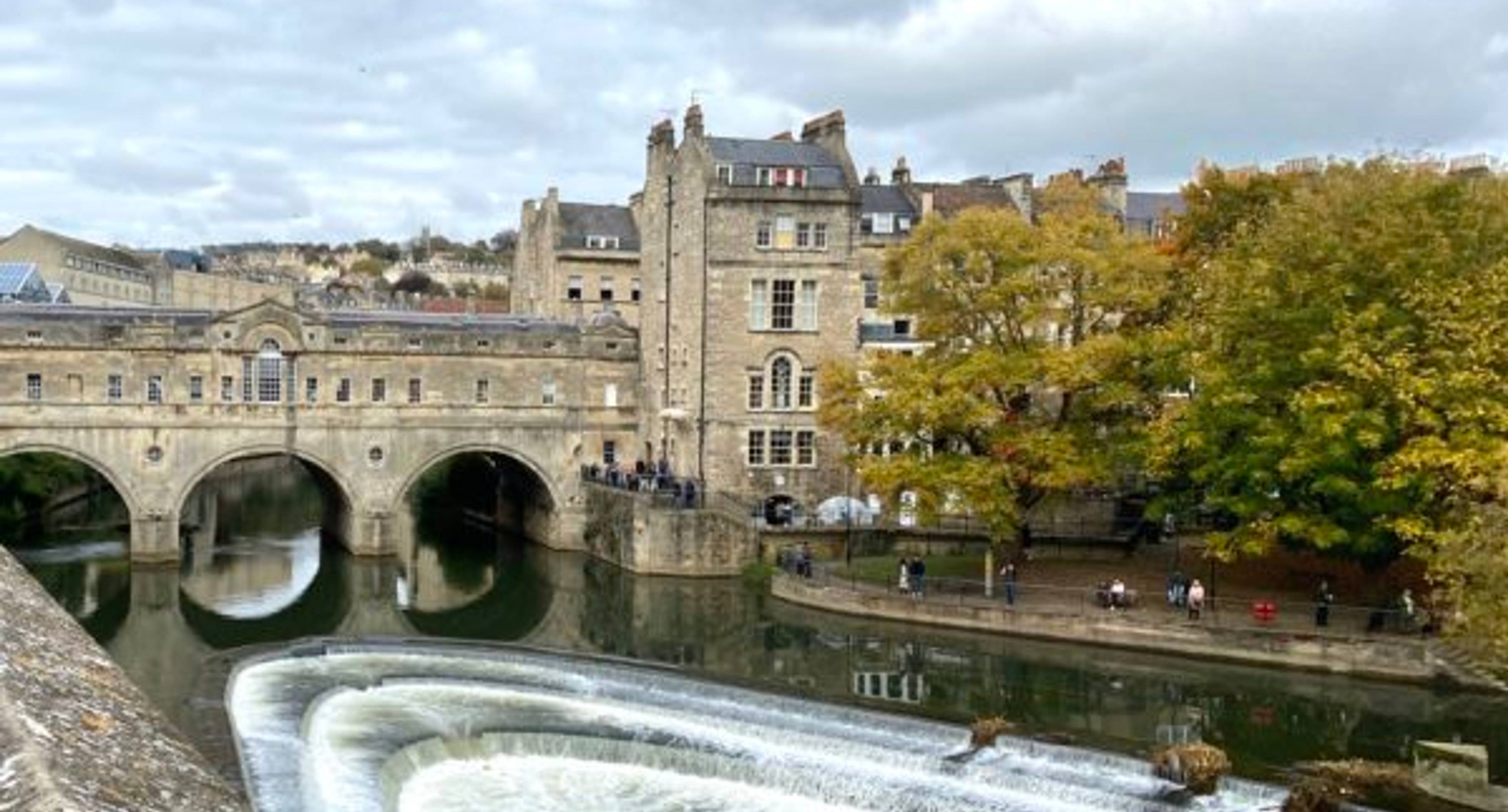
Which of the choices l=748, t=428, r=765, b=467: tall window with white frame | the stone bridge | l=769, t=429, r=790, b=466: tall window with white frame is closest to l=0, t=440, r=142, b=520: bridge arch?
the stone bridge

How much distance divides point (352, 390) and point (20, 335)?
34.5ft

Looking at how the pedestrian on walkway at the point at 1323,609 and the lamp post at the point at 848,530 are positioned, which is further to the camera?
the lamp post at the point at 848,530

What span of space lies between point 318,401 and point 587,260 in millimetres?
26016

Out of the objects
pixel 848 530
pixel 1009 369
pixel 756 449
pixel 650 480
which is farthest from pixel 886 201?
pixel 1009 369

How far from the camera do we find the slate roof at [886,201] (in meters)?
58.8

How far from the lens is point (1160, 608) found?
36438 mm

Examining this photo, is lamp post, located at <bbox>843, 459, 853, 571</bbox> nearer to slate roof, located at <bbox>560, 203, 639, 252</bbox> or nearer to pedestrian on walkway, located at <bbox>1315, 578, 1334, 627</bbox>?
pedestrian on walkway, located at <bbox>1315, 578, 1334, 627</bbox>

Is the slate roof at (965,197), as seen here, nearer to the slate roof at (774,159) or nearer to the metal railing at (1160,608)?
the slate roof at (774,159)

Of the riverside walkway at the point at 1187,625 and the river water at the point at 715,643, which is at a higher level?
the riverside walkway at the point at 1187,625

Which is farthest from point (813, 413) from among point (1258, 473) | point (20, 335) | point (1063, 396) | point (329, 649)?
point (20, 335)

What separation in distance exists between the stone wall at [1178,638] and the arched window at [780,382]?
11.5 m

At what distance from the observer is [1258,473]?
1325 inches

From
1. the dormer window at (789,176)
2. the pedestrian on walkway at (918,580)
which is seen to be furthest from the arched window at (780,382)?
the pedestrian on walkway at (918,580)

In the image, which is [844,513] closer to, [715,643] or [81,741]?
[715,643]
